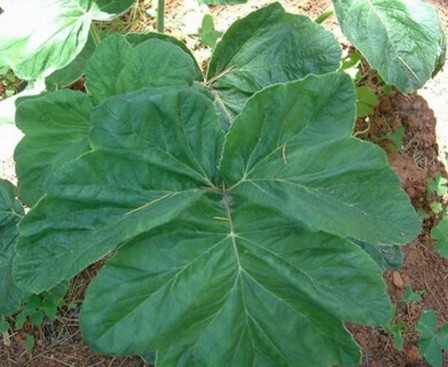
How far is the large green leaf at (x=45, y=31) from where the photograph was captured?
1.60 m

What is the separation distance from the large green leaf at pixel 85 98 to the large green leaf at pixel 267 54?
25 cm

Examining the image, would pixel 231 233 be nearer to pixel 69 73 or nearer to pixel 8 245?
pixel 8 245

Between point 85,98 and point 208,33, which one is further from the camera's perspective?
point 208,33

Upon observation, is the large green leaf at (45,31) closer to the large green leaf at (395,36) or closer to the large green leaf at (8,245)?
the large green leaf at (8,245)

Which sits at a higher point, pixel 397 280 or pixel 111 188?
pixel 111 188

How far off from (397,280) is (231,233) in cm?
100

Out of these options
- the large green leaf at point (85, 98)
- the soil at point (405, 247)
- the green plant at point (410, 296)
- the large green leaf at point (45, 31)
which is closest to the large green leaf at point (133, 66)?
the large green leaf at point (85, 98)

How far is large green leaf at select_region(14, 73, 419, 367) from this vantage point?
1239mm

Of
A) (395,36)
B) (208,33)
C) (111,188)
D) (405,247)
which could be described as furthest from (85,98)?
(405,247)

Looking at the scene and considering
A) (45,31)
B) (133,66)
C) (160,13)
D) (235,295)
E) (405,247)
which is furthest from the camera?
(405,247)

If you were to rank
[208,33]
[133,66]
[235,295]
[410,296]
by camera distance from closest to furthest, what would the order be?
1. [235,295]
2. [133,66]
3. [410,296]
4. [208,33]

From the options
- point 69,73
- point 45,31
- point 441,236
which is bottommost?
point 441,236

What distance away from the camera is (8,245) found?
169 centimetres

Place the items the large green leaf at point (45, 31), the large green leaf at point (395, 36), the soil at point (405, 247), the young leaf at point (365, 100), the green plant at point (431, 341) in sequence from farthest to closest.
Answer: the young leaf at point (365, 100) < the soil at point (405, 247) < the green plant at point (431, 341) < the large green leaf at point (395, 36) < the large green leaf at point (45, 31)
